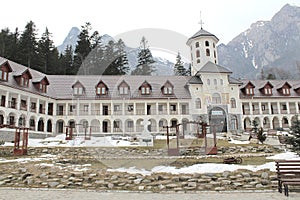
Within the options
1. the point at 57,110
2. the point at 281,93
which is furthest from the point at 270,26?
the point at 57,110

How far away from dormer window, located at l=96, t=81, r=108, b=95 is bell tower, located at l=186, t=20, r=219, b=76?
1576 centimetres

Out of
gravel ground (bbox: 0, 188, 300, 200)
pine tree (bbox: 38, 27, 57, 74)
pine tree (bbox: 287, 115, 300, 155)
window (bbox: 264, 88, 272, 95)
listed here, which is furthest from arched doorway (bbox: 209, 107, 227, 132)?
pine tree (bbox: 38, 27, 57, 74)

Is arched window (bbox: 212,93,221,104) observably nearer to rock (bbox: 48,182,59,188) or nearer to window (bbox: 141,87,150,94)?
→ window (bbox: 141,87,150,94)

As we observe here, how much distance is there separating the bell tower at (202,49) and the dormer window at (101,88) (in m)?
15.8

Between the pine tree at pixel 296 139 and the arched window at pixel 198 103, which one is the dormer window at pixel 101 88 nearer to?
the arched window at pixel 198 103

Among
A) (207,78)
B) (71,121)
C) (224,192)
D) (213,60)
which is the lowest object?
(224,192)

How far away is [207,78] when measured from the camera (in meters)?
38.6

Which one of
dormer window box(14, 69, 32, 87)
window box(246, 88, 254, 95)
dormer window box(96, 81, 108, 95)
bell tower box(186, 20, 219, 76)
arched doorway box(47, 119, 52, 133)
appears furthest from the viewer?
bell tower box(186, 20, 219, 76)

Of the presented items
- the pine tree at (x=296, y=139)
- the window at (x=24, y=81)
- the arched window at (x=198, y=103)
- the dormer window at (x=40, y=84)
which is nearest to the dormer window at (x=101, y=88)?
the dormer window at (x=40, y=84)

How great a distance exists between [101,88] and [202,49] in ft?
60.3

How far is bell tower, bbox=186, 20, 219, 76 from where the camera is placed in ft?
144

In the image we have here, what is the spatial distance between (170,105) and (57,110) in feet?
53.8

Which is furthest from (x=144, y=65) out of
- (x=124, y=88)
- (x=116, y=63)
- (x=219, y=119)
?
(x=219, y=119)

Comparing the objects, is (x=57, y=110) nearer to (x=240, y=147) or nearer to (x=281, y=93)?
(x=240, y=147)
